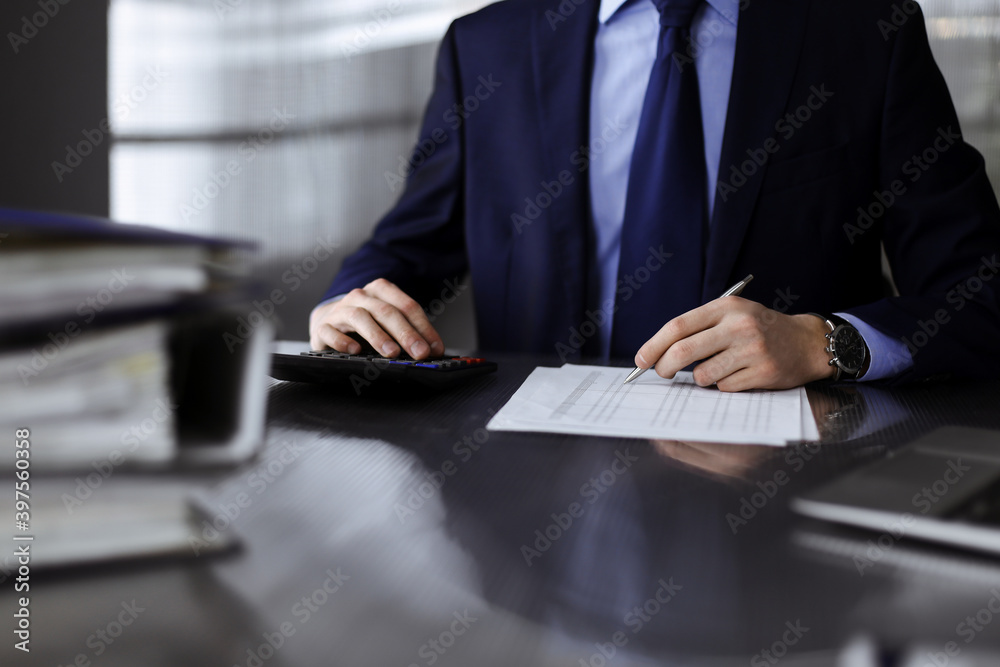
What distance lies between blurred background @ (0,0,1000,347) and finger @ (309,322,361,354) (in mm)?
1091

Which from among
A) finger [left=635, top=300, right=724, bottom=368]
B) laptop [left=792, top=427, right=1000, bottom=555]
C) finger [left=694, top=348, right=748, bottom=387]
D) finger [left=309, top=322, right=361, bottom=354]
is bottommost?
finger [left=309, top=322, right=361, bottom=354]

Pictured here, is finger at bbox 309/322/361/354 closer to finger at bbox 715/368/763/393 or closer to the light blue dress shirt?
finger at bbox 715/368/763/393

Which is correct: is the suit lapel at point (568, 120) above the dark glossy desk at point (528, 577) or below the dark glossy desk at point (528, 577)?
above

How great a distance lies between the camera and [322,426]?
636 mm

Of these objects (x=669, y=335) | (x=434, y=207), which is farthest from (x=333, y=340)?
(x=434, y=207)

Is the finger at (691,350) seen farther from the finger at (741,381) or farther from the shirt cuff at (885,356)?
the shirt cuff at (885,356)

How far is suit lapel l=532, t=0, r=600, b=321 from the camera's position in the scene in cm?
129

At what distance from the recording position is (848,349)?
2.80 ft

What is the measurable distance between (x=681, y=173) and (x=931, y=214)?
1.30 ft

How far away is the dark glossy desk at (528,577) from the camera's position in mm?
284

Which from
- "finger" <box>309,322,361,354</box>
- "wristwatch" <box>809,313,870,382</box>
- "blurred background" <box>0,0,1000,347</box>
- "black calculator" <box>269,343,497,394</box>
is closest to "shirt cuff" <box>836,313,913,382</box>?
"wristwatch" <box>809,313,870,382</box>

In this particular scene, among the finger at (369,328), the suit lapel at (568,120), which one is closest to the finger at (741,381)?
the finger at (369,328)

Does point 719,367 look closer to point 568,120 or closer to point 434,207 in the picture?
point 568,120

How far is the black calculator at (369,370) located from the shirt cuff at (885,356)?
455mm
